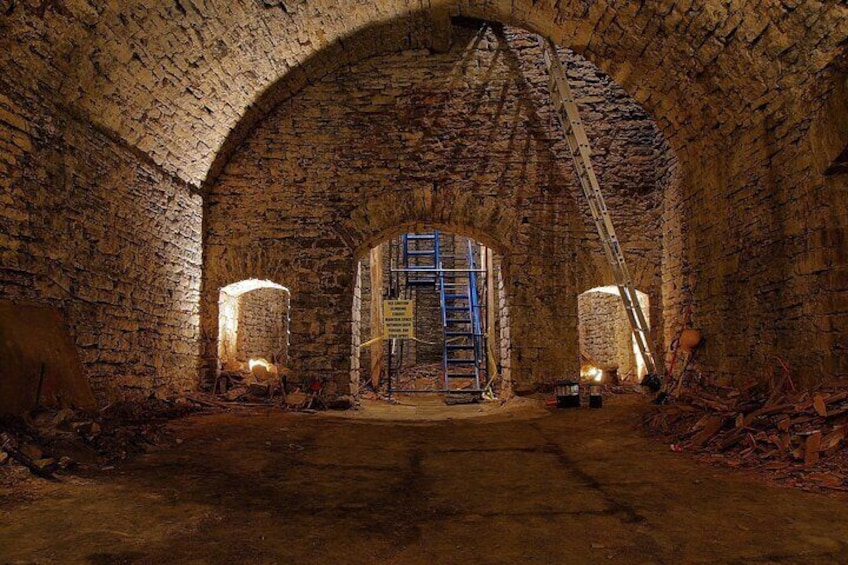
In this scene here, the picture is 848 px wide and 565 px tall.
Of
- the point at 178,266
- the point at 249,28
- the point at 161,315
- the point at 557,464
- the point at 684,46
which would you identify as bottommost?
the point at 557,464

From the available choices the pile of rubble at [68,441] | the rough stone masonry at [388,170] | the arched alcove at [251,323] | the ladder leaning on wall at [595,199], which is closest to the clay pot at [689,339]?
the rough stone masonry at [388,170]

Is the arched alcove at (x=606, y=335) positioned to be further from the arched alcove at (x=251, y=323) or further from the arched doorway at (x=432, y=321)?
the arched alcove at (x=251, y=323)

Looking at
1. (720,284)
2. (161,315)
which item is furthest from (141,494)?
(720,284)

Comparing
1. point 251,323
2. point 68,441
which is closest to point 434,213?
point 251,323

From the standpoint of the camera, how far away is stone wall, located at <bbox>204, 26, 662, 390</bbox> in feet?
24.4

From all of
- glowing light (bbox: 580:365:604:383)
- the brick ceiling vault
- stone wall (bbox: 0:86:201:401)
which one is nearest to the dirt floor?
stone wall (bbox: 0:86:201:401)

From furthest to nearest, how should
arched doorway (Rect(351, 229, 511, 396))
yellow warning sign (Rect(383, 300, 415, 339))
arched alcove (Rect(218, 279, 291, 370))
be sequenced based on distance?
arched doorway (Rect(351, 229, 511, 396)), arched alcove (Rect(218, 279, 291, 370)), yellow warning sign (Rect(383, 300, 415, 339))

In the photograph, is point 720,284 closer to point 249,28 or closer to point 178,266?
point 249,28

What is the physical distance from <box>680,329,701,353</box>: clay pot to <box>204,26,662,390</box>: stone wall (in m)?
1.91

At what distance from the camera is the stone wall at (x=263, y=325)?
9.73 m

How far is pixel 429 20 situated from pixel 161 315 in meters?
5.06

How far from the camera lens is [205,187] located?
24.3ft

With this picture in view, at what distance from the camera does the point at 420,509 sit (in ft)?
8.90

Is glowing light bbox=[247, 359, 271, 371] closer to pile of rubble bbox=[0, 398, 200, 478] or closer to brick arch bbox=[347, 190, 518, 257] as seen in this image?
brick arch bbox=[347, 190, 518, 257]
